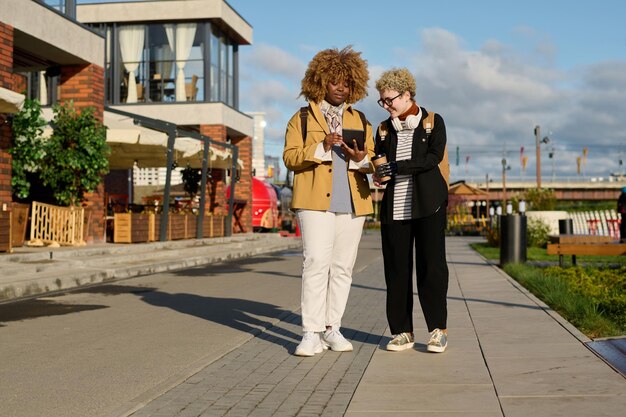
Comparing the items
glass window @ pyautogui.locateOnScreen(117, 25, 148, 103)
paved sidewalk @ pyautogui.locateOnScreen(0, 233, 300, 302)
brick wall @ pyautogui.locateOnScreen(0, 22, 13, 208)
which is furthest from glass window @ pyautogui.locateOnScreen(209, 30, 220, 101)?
brick wall @ pyautogui.locateOnScreen(0, 22, 13, 208)

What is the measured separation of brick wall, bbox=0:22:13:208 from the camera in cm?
1600

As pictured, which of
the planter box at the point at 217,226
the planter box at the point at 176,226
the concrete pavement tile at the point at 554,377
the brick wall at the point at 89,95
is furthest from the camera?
the planter box at the point at 217,226

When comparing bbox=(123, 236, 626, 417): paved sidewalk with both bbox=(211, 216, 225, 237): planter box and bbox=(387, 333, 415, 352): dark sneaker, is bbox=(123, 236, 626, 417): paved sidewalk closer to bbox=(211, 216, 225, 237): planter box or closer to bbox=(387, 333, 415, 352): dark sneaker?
bbox=(387, 333, 415, 352): dark sneaker

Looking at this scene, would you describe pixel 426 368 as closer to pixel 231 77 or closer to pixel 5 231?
pixel 5 231

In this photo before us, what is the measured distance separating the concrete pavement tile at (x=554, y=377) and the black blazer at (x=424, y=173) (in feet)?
3.95

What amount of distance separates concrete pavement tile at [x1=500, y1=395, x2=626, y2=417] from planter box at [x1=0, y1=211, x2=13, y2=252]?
1232cm

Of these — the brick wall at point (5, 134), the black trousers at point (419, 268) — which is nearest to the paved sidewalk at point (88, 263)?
the brick wall at point (5, 134)

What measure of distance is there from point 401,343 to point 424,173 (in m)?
1.29

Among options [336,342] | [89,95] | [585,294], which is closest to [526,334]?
[336,342]

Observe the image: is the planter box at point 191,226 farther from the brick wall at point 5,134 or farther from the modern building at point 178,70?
the brick wall at point 5,134

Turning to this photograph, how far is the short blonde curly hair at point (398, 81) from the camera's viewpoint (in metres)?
6.32

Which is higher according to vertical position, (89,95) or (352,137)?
(89,95)

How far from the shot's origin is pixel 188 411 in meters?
4.50

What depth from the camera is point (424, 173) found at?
248 inches
